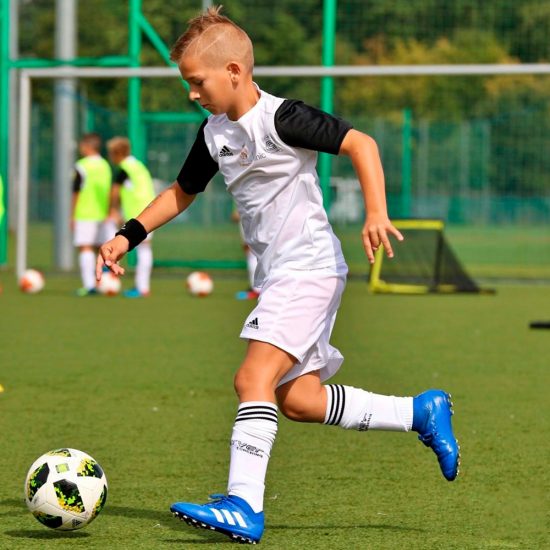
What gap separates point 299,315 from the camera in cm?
437

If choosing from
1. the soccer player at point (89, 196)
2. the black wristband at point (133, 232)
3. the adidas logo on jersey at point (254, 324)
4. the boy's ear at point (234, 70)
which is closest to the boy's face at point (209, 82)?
the boy's ear at point (234, 70)

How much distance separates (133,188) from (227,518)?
11425 mm

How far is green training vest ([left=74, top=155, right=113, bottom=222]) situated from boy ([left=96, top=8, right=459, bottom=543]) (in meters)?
11.2

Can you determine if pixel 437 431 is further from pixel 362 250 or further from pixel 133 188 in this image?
pixel 362 250

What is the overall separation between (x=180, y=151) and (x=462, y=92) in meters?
21.6

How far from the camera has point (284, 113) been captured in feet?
14.4

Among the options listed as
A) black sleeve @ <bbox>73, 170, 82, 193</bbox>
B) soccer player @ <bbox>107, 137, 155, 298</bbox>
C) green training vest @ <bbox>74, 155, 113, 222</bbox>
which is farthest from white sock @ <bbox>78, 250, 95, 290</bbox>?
black sleeve @ <bbox>73, 170, 82, 193</bbox>

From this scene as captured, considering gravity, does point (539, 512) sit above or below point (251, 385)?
below

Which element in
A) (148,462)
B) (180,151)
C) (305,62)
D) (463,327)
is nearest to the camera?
(148,462)

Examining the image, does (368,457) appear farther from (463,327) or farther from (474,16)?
(474,16)

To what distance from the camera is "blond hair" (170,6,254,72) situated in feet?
14.1

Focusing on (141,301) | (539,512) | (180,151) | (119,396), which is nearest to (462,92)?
(180,151)

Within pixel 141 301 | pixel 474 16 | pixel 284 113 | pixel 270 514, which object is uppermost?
pixel 474 16

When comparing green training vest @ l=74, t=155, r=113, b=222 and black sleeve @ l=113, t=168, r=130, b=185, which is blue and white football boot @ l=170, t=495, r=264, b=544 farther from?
green training vest @ l=74, t=155, r=113, b=222
